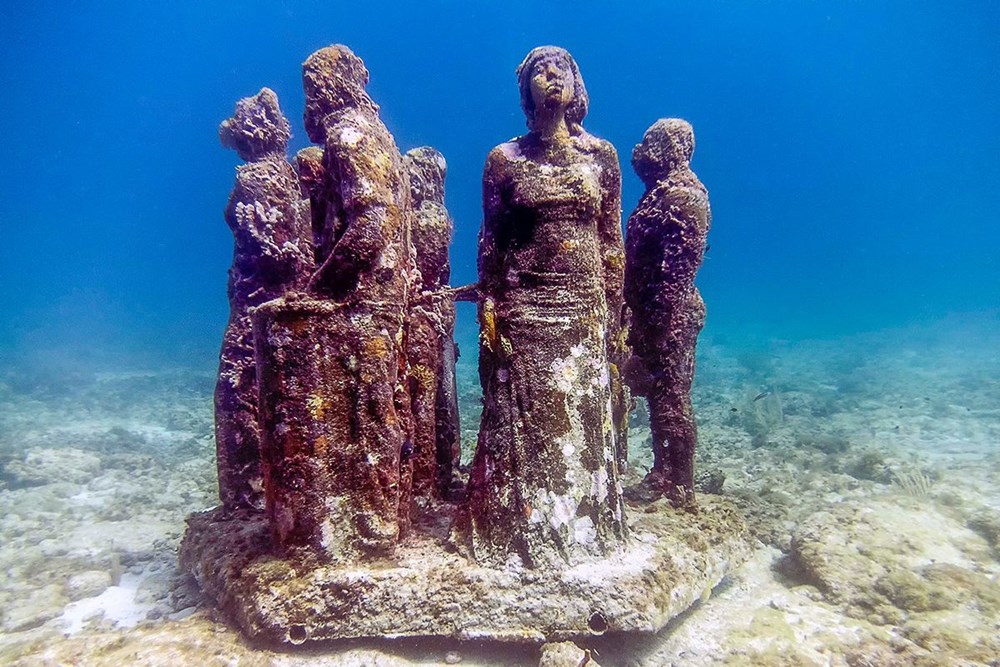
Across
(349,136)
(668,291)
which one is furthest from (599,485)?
(349,136)

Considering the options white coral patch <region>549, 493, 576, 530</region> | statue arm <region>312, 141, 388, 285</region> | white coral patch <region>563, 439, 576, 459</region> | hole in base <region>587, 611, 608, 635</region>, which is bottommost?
hole in base <region>587, 611, 608, 635</region>

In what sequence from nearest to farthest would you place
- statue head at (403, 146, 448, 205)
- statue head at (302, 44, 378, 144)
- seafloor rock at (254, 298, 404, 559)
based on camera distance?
1. seafloor rock at (254, 298, 404, 559)
2. statue head at (302, 44, 378, 144)
3. statue head at (403, 146, 448, 205)

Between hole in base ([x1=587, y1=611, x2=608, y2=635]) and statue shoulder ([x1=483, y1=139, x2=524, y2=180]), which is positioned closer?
hole in base ([x1=587, y1=611, x2=608, y2=635])

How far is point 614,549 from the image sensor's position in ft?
13.8

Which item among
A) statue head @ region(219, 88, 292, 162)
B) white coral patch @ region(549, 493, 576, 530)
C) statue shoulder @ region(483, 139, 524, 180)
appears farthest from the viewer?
statue head @ region(219, 88, 292, 162)

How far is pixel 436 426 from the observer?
207 inches

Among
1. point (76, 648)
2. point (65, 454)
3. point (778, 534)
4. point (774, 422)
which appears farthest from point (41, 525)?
point (774, 422)

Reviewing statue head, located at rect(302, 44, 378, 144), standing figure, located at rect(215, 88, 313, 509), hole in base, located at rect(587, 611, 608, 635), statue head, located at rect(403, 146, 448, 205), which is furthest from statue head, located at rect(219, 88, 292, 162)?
hole in base, located at rect(587, 611, 608, 635)

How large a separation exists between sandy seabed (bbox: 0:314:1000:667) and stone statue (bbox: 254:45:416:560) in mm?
865

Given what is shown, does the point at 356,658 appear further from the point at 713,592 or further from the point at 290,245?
the point at 290,245

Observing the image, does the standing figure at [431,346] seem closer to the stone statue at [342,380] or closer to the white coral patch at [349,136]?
the stone statue at [342,380]

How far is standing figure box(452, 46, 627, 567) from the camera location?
13.4 ft

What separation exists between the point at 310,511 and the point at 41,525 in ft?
24.9

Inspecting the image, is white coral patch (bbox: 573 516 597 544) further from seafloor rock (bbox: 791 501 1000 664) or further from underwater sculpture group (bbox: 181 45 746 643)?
seafloor rock (bbox: 791 501 1000 664)
